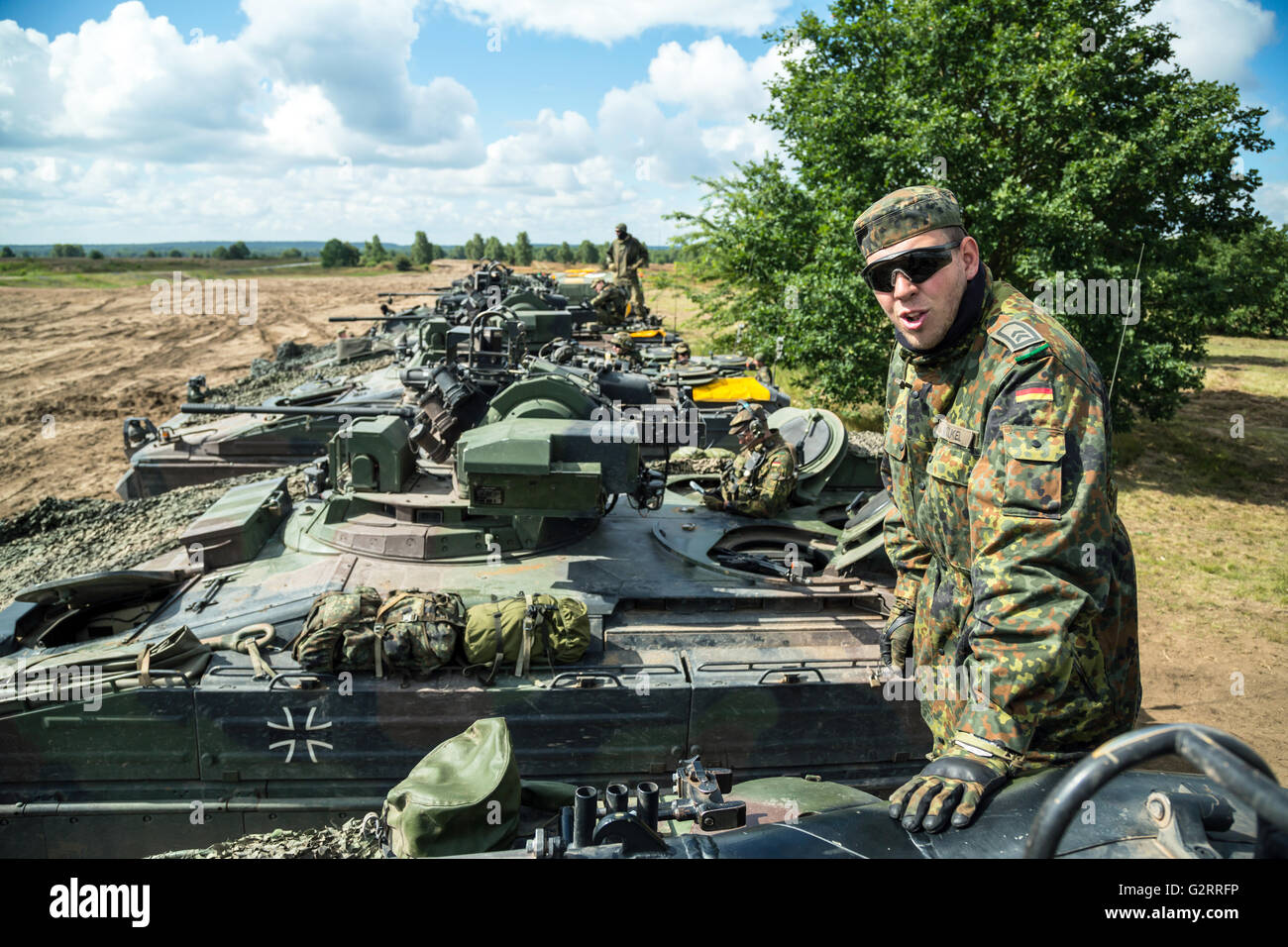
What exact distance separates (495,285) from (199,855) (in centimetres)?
1714

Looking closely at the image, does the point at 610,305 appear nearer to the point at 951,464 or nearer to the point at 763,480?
the point at 763,480

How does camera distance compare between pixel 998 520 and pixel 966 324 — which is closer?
pixel 998 520

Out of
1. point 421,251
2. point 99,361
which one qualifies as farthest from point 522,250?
point 99,361

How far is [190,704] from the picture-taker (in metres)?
5.43

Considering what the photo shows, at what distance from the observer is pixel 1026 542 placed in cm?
261

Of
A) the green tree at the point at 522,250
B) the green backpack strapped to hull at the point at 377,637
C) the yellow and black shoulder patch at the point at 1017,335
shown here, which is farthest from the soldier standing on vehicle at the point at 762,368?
the green tree at the point at 522,250

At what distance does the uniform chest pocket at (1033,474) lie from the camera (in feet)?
8.56

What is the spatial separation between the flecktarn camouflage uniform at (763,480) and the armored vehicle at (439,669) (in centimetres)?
56

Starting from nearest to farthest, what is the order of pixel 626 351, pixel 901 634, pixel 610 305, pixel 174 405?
1. pixel 901 634
2. pixel 626 351
3. pixel 610 305
4. pixel 174 405

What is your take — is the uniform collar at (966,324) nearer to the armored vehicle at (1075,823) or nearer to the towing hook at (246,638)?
the armored vehicle at (1075,823)

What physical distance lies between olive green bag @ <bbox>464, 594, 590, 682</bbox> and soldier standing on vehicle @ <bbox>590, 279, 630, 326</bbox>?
1596cm

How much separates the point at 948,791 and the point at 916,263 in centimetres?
166

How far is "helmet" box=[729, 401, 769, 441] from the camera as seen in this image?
782 cm

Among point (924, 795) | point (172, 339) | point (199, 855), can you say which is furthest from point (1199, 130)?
point (172, 339)
